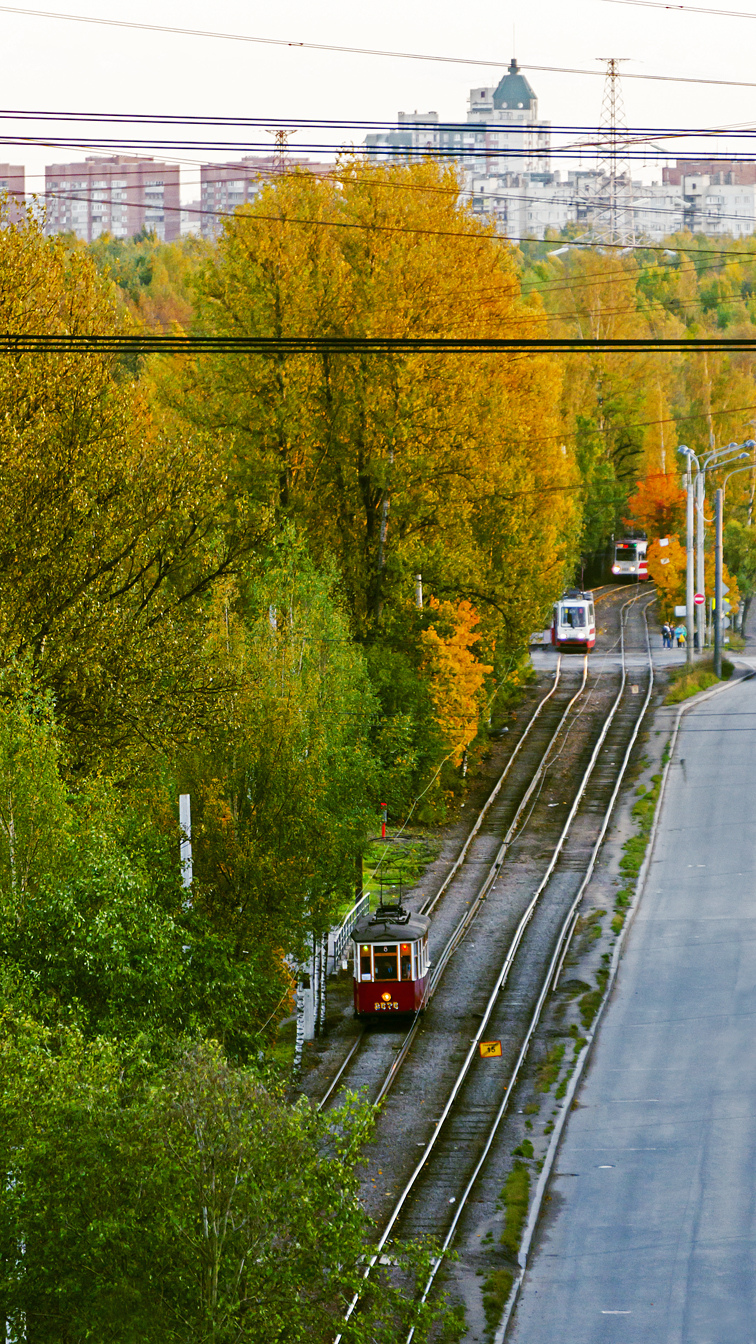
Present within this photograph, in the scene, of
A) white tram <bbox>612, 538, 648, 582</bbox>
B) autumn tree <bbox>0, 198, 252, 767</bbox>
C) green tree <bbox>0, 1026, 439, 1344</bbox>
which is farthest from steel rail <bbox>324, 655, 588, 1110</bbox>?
white tram <bbox>612, 538, 648, 582</bbox>

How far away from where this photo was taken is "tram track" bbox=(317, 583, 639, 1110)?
26266mm

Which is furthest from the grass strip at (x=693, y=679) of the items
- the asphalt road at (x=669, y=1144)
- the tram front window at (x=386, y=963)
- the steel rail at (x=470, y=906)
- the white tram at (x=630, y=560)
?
the white tram at (x=630, y=560)

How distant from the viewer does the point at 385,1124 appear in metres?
24.4

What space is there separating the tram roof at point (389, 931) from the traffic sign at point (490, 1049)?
216 cm

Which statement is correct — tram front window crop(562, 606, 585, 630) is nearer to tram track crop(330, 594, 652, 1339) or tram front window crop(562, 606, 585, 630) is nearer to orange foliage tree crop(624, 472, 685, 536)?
tram track crop(330, 594, 652, 1339)

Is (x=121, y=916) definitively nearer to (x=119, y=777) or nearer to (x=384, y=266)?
(x=119, y=777)

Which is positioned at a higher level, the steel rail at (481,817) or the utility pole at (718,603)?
the utility pole at (718,603)

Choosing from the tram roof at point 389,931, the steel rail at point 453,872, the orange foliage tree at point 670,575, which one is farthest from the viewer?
the orange foliage tree at point 670,575

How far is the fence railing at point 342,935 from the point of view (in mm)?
31564

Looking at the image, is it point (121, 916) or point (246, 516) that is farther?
point (246, 516)

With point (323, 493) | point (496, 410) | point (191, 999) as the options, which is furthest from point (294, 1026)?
point (496, 410)

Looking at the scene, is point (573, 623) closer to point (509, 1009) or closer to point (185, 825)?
point (509, 1009)

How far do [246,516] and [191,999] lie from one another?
45.9ft

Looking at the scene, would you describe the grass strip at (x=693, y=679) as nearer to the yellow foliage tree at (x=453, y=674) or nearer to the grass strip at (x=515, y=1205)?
the yellow foliage tree at (x=453, y=674)
